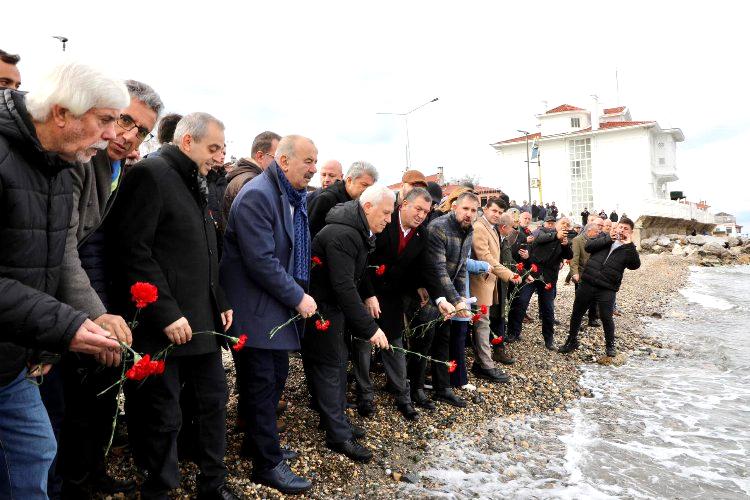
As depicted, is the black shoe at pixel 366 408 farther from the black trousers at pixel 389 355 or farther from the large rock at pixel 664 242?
the large rock at pixel 664 242

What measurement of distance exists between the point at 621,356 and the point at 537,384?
3.06 meters

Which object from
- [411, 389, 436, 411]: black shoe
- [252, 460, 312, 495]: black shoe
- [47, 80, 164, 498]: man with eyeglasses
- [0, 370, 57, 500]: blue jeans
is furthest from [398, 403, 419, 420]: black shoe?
[0, 370, 57, 500]: blue jeans

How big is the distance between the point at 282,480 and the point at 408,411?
6.48ft

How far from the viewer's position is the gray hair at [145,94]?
113 inches

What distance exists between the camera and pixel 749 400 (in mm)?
7359

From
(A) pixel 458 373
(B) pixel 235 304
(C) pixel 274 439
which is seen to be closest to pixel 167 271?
(B) pixel 235 304

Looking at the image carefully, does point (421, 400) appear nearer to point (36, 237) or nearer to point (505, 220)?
point (505, 220)

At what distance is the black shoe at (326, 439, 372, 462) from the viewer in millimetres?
4199

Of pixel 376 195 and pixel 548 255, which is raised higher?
pixel 376 195

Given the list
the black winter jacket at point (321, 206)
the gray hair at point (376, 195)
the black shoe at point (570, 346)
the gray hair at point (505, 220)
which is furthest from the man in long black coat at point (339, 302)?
the black shoe at point (570, 346)

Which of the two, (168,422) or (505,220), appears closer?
(168,422)

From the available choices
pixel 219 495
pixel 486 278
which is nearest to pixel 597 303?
pixel 486 278

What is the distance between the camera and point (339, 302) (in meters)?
4.11

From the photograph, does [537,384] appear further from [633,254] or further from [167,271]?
[167,271]
